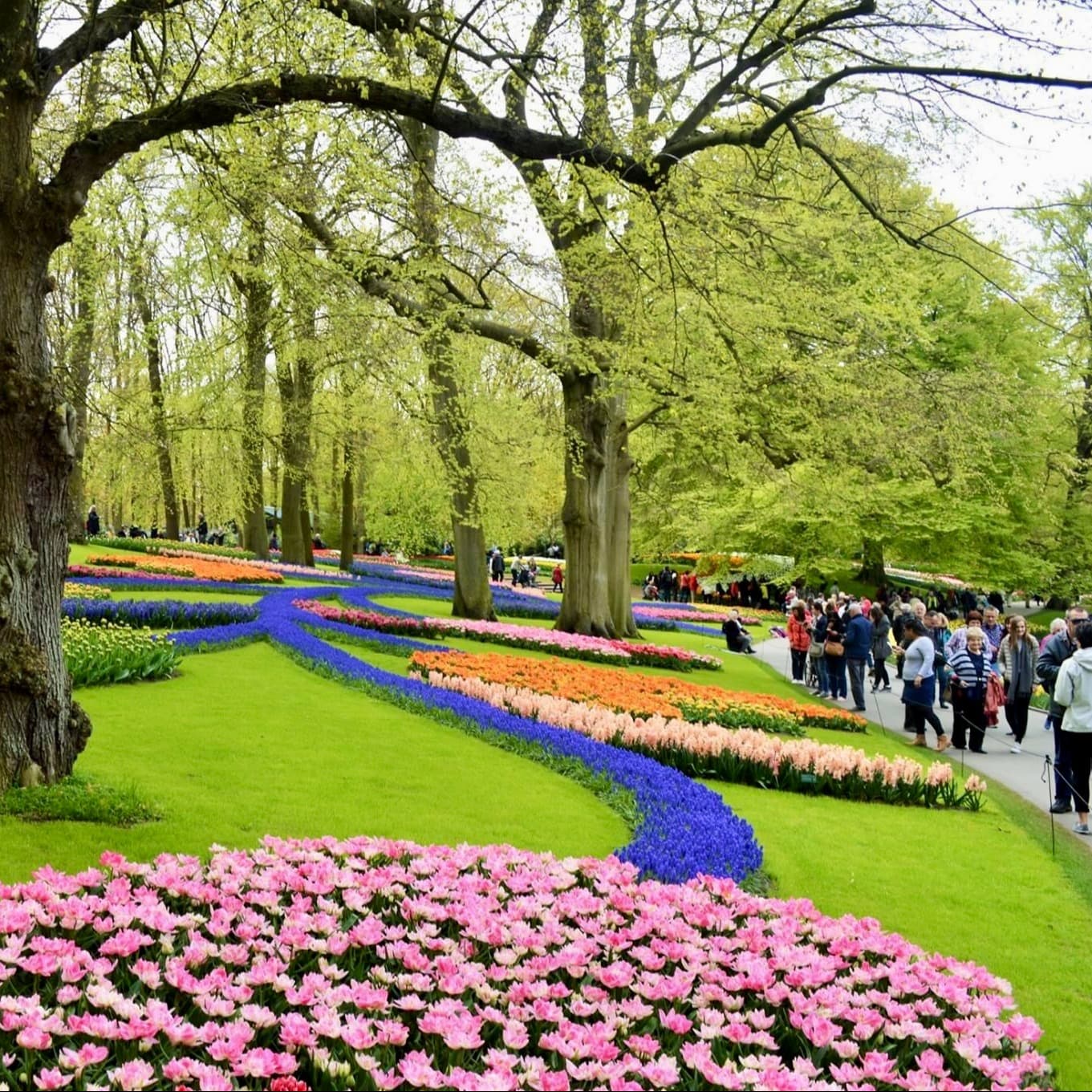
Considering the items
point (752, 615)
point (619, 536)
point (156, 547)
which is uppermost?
point (619, 536)

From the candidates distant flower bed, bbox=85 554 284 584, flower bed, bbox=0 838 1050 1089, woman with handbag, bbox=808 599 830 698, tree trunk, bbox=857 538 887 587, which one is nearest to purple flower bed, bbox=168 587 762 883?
flower bed, bbox=0 838 1050 1089

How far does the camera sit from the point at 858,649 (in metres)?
17.4

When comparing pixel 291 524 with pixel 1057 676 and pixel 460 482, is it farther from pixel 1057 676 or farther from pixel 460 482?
pixel 1057 676

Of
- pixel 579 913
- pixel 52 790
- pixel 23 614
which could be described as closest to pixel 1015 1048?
pixel 579 913

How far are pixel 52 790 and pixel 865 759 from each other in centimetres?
680


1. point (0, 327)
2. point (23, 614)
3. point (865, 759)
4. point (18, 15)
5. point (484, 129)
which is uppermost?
point (18, 15)

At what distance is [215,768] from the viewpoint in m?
8.06

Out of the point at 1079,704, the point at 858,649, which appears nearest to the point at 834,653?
the point at 858,649

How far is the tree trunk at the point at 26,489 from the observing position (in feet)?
20.8

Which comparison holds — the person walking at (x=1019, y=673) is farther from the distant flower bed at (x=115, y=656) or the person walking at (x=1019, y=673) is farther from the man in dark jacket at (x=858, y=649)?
the distant flower bed at (x=115, y=656)

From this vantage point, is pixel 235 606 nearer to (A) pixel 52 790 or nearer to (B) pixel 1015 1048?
(A) pixel 52 790

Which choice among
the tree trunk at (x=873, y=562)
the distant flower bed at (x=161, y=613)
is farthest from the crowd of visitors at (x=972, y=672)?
the tree trunk at (x=873, y=562)

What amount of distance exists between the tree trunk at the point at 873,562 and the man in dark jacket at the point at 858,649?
16146 mm

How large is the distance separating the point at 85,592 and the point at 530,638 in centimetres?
749
